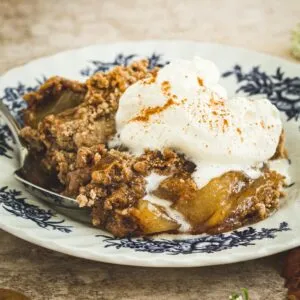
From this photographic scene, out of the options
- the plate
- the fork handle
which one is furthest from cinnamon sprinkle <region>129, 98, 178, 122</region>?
the fork handle

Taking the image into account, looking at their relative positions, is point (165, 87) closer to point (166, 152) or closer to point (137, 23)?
point (166, 152)

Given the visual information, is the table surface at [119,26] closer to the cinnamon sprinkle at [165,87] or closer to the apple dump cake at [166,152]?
the apple dump cake at [166,152]

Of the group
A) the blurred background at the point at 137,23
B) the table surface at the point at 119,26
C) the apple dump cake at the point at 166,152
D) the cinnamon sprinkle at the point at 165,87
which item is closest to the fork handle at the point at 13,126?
the apple dump cake at the point at 166,152

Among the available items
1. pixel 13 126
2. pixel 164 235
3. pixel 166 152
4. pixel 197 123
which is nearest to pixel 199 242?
pixel 164 235

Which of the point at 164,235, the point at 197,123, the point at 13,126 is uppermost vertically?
the point at 197,123

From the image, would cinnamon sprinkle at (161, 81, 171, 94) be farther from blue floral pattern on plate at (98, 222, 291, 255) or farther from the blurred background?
the blurred background

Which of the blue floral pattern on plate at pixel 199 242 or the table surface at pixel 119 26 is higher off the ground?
the table surface at pixel 119 26

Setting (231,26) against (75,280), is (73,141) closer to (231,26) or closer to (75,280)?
(75,280)

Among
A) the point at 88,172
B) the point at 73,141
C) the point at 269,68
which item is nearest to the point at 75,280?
the point at 88,172
